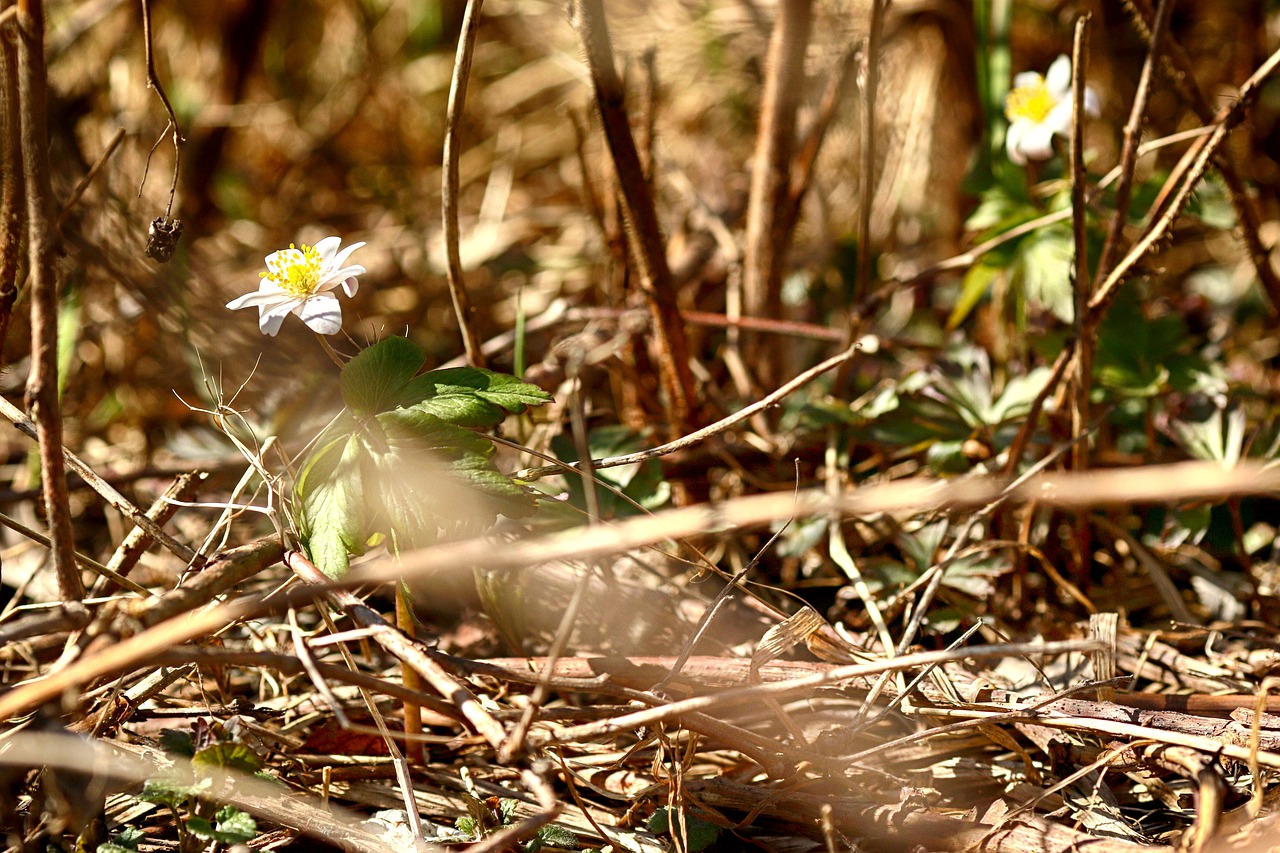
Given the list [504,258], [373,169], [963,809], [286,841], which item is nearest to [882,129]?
[504,258]

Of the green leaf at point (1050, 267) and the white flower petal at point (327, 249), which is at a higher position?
the white flower petal at point (327, 249)

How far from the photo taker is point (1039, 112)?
5.88ft

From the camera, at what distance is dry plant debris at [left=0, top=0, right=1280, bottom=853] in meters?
1.13

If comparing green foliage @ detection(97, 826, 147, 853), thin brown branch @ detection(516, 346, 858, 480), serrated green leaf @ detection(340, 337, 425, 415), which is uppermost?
serrated green leaf @ detection(340, 337, 425, 415)

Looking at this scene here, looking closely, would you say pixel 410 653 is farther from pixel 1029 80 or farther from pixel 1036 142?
pixel 1029 80

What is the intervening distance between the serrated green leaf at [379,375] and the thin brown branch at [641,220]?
530 millimetres

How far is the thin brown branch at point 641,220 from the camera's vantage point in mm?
1470

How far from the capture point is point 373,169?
3438 millimetres

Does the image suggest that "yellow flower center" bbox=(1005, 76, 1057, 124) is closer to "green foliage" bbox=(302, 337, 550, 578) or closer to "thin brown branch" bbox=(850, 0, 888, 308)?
"thin brown branch" bbox=(850, 0, 888, 308)

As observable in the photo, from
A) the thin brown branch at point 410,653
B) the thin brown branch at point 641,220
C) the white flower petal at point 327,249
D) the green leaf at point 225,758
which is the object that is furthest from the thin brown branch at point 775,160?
the green leaf at point 225,758

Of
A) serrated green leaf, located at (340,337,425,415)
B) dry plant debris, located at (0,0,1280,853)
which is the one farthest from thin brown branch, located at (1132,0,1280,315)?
serrated green leaf, located at (340,337,425,415)

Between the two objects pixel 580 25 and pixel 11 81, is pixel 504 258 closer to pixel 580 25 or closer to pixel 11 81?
pixel 580 25

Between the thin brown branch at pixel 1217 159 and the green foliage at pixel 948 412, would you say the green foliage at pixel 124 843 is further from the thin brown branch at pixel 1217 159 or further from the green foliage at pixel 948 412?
the thin brown branch at pixel 1217 159

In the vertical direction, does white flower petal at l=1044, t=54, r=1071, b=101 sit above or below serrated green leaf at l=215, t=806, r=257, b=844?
above
